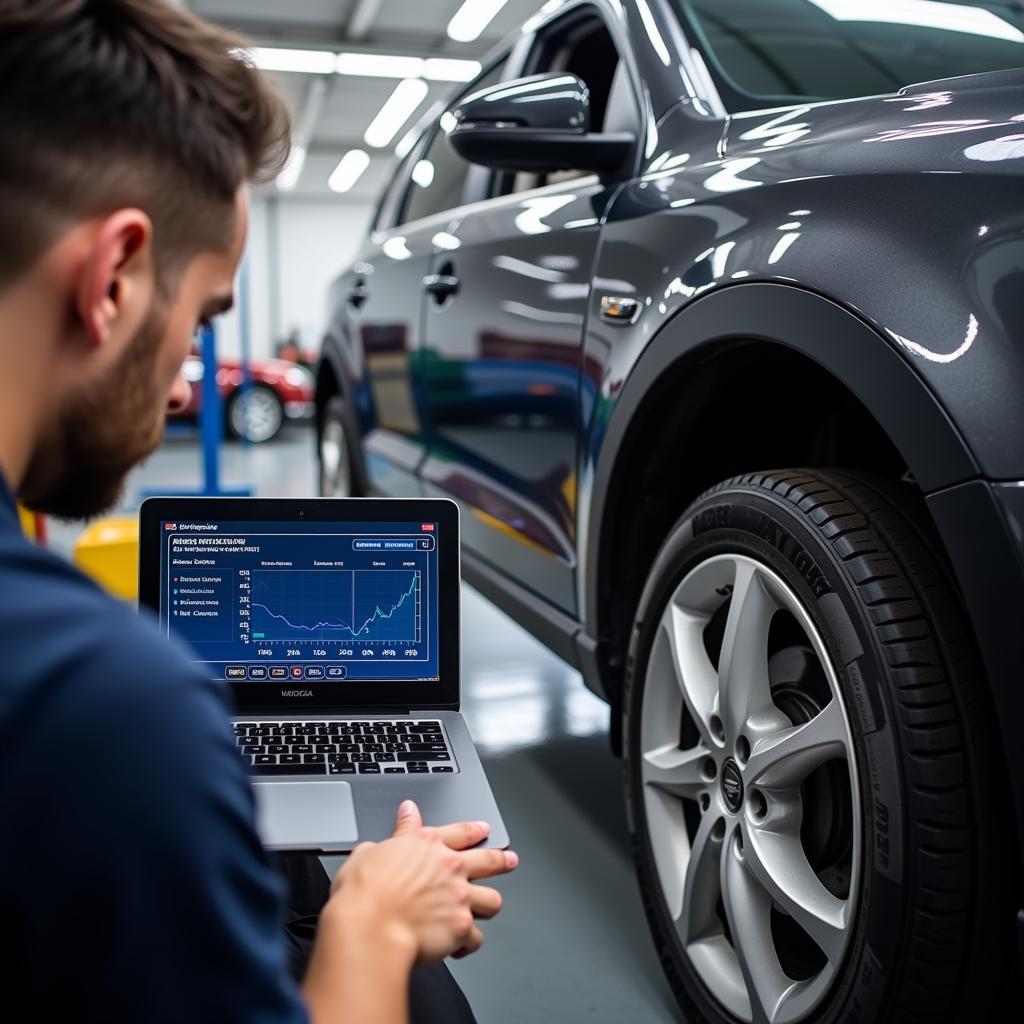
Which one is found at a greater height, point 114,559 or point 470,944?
point 470,944

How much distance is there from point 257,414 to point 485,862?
8.73 metres

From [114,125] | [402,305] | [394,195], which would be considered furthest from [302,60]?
[114,125]

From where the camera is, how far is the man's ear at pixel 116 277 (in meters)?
0.60

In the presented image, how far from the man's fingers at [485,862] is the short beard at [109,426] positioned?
421mm

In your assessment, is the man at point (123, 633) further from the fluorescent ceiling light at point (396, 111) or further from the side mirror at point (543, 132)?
the fluorescent ceiling light at point (396, 111)

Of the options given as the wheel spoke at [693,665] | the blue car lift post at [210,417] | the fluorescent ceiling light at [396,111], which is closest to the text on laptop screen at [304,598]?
the wheel spoke at [693,665]

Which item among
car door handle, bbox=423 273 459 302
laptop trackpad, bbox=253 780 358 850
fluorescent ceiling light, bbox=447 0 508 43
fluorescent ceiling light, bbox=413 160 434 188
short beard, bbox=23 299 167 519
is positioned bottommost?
laptop trackpad, bbox=253 780 358 850

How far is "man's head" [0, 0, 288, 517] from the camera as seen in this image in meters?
0.59

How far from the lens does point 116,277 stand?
61cm

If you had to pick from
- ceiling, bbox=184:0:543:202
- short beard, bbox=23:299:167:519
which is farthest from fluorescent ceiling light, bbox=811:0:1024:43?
ceiling, bbox=184:0:543:202

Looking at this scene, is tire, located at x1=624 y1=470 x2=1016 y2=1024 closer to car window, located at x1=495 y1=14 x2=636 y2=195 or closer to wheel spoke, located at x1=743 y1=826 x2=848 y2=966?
wheel spoke, located at x1=743 y1=826 x2=848 y2=966

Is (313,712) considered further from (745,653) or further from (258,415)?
(258,415)

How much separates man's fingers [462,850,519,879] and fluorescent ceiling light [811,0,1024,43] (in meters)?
1.58

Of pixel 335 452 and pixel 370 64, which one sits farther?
pixel 370 64
